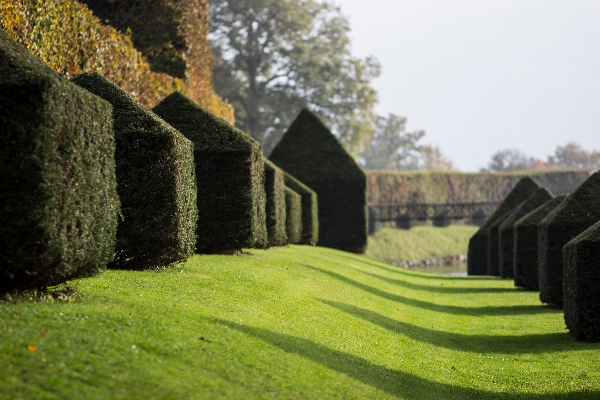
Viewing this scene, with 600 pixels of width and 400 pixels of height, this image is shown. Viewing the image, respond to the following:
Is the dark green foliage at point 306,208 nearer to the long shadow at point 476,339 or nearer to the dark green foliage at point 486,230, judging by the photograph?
the dark green foliage at point 486,230

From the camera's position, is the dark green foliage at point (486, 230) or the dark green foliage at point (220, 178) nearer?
the dark green foliage at point (220, 178)

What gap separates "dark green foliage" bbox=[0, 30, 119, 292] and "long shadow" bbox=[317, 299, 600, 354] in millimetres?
7537

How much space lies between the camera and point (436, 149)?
158750 millimetres

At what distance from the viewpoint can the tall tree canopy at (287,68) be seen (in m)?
68.9

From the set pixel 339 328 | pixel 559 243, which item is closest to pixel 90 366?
pixel 339 328

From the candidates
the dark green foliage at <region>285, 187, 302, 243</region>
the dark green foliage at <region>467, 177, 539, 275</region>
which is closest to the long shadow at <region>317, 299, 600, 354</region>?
the dark green foliage at <region>285, 187, 302, 243</region>

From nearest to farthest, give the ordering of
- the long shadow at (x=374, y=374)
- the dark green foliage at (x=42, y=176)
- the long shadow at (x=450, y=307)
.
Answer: the dark green foliage at (x=42, y=176) → the long shadow at (x=374, y=374) → the long shadow at (x=450, y=307)

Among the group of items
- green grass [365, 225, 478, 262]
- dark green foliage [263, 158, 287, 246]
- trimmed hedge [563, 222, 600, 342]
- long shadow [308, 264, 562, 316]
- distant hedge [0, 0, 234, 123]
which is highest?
distant hedge [0, 0, 234, 123]

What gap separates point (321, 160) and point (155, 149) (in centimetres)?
3103

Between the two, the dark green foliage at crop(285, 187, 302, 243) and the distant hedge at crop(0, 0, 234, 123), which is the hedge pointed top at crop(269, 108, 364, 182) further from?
the distant hedge at crop(0, 0, 234, 123)

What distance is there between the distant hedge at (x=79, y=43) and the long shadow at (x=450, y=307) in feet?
29.9

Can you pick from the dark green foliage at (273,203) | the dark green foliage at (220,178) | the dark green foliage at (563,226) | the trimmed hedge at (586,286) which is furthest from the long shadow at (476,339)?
the dark green foliage at (273,203)

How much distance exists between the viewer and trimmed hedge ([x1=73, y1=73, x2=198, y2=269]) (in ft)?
49.4

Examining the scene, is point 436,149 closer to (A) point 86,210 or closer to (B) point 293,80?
(B) point 293,80
